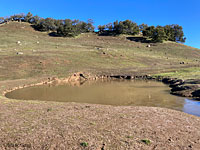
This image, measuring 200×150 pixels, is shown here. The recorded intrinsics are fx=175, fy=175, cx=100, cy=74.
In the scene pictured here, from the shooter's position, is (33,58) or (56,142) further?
(33,58)

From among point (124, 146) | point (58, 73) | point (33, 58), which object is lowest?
point (124, 146)

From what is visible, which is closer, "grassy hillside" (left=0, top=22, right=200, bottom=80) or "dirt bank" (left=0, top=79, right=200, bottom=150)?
"dirt bank" (left=0, top=79, right=200, bottom=150)

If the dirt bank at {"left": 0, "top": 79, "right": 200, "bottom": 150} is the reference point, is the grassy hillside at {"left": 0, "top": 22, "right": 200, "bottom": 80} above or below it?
above

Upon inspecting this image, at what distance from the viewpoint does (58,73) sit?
39.5 m

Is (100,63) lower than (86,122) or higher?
higher

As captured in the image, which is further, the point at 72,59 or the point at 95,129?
the point at 72,59

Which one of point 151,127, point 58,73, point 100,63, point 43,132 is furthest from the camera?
point 100,63

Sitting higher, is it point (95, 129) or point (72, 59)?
point (72, 59)

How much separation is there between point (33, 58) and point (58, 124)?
39650mm

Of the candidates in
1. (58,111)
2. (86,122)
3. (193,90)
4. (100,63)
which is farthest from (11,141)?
(100,63)

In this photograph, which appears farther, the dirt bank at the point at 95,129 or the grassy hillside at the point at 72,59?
the grassy hillside at the point at 72,59

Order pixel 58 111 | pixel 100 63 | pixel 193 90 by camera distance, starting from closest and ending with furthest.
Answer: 1. pixel 58 111
2. pixel 193 90
3. pixel 100 63

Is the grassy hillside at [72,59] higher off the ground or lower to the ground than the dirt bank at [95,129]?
higher

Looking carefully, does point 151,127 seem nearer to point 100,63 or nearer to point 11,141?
point 11,141
